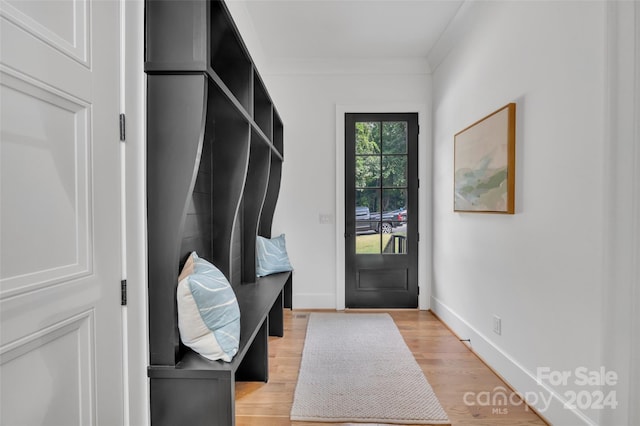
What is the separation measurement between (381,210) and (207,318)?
2839 millimetres

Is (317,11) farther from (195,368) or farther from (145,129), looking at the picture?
(195,368)

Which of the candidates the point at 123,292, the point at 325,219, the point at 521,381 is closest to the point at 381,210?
the point at 325,219

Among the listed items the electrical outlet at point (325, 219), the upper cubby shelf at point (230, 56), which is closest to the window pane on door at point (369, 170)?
the electrical outlet at point (325, 219)

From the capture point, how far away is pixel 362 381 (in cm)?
225

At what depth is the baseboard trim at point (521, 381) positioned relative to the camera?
1.74 metres

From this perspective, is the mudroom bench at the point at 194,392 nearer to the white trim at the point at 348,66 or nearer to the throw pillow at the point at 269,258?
the throw pillow at the point at 269,258

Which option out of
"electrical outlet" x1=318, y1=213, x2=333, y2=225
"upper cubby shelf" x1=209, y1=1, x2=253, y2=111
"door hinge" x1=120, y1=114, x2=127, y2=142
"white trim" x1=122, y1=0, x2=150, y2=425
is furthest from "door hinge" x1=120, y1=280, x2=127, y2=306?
"electrical outlet" x1=318, y1=213, x2=333, y2=225

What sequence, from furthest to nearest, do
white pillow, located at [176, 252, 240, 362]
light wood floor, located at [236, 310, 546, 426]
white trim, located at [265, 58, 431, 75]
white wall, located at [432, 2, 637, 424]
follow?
1. white trim, located at [265, 58, 431, 75]
2. light wood floor, located at [236, 310, 546, 426]
3. white wall, located at [432, 2, 637, 424]
4. white pillow, located at [176, 252, 240, 362]

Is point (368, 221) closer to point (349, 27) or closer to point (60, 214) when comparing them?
point (349, 27)

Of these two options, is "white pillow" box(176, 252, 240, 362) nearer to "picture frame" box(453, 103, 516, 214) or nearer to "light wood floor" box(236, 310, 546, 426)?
"light wood floor" box(236, 310, 546, 426)

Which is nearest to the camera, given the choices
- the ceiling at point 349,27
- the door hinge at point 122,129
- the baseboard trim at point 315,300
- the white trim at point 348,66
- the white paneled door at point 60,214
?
the white paneled door at point 60,214

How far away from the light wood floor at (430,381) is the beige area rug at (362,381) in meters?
0.07

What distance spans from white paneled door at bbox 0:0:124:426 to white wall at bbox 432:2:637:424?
1900 mm

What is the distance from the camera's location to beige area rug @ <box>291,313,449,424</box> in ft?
6.22
